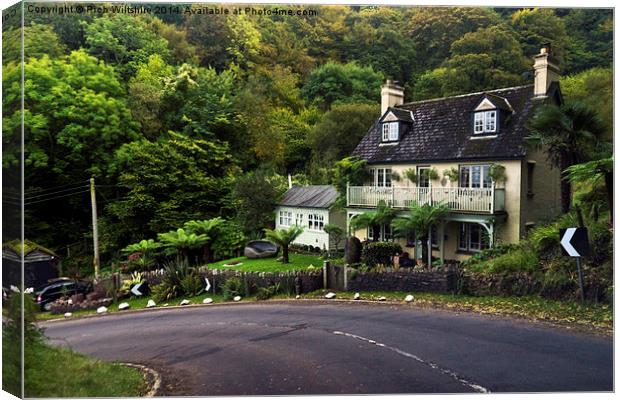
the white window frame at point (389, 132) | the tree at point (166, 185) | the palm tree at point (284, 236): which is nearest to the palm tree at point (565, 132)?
the white window frame at point (389, 132)

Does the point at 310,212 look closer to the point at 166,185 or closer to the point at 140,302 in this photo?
the point at 166,185

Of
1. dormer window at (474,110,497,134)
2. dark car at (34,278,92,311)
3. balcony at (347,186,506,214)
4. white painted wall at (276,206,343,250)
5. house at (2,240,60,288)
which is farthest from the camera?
white painted wall at (276,206,343,250)

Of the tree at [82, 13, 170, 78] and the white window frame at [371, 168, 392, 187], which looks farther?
the white window frame at [371, 168, 392, 187]

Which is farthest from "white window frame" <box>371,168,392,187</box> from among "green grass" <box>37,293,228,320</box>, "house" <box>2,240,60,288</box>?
"house" <box>2,240,60,288</box>

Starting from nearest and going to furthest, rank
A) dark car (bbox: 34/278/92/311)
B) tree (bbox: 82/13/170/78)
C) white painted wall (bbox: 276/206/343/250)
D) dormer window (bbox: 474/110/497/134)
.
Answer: dark car (bbox: 34/278/92/311), tree (bbox: 82/13/170/78), dormer window (bbox: 474/110/497/134), white painted wall (bbox: 276/206/343/250)

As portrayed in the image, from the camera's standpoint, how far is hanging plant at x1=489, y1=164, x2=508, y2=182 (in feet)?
19.7

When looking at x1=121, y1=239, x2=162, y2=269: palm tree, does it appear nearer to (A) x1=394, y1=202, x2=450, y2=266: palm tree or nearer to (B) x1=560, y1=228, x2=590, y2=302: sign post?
(A) x1=394, y1=202, x2=450, y2=266: palm tree

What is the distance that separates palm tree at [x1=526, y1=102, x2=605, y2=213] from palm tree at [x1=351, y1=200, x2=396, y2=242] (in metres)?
2.04

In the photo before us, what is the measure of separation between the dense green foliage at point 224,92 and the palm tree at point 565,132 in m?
0.19

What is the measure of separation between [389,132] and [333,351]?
3.11 meters

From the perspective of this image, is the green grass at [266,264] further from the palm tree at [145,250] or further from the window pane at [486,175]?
the window pane at [486,175]

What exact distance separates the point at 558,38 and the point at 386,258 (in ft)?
12.1

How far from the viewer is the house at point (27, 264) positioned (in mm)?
5348

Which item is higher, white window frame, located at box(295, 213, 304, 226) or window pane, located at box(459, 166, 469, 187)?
window pane, located at box(459, 166, 469, 187)
